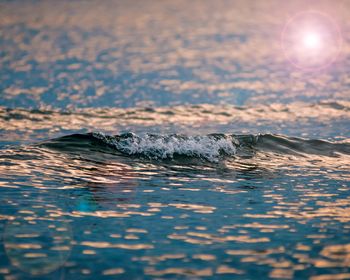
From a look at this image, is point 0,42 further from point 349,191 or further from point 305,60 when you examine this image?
point 349,191

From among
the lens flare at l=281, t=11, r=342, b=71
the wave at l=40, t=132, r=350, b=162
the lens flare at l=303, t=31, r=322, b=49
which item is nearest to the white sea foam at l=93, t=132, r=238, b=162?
the wave at l=40, t=132, r=350, b=162

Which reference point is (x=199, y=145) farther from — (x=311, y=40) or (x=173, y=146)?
(x=311, y=40)

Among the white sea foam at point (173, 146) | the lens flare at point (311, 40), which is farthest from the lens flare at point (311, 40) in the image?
the white sea foam at point (173, 146)

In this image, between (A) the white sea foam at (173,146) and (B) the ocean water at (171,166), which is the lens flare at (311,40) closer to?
(B) the ocean water at (171,166)

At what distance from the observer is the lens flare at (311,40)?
2053 inches

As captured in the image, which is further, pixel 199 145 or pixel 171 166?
pixel 199 145

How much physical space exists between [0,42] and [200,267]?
4763 cm

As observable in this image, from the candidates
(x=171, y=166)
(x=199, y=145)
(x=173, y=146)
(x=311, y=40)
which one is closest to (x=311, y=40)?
(x=311, y=40)

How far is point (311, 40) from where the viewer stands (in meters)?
64.9

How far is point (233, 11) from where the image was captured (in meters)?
93.9

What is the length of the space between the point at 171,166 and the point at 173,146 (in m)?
1.64

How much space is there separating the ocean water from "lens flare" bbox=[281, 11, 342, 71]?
1.39 m

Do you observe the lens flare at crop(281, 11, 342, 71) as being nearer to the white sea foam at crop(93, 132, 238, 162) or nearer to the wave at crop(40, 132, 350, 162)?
the wave at crop(40, 132, 350, 162)

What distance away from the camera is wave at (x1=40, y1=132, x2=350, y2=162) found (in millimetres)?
24609
